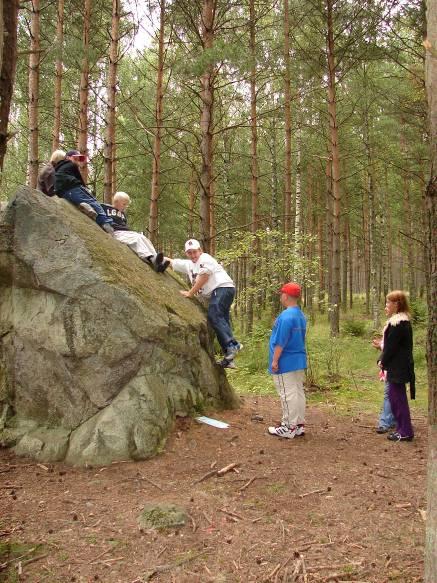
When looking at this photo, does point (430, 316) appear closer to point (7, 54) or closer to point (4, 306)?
point (7, 54)

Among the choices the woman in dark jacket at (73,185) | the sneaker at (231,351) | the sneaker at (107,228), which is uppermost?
the woman in dark jacket at (73,185)

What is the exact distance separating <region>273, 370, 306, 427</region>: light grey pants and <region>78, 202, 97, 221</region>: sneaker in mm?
3367

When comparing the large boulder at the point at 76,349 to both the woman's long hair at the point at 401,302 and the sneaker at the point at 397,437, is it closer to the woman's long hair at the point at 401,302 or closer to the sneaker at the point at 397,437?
the sneaker at the point at 397,437

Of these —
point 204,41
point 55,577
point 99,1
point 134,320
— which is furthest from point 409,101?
point 55,577

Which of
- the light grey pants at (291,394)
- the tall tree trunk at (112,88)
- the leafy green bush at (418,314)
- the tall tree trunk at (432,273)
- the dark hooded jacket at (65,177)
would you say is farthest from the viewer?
the leafy green bush at (418,314)

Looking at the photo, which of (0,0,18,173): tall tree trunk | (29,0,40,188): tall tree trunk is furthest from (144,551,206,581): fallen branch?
(29,0,40,188): tall tree trunk

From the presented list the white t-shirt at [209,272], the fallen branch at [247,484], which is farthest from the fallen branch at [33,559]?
the white t-shirt at [209,272]

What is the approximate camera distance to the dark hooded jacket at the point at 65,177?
6.41m

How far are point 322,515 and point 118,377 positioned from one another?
8.30 ft

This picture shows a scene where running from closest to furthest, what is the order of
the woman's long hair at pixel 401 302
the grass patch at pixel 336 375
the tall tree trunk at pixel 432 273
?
the tall tree trunk at pixel 432 273
the woman's long hair at pixel 401 302
the grass patch at pixel 336 375

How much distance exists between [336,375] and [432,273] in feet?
24.6

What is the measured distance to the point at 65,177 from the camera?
6406 millimetres

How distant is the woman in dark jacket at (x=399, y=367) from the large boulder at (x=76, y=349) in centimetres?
257

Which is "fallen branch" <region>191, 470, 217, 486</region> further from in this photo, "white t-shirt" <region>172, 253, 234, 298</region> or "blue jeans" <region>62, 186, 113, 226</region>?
"blue jeans" <region>62, 186, 113, 226</region>
